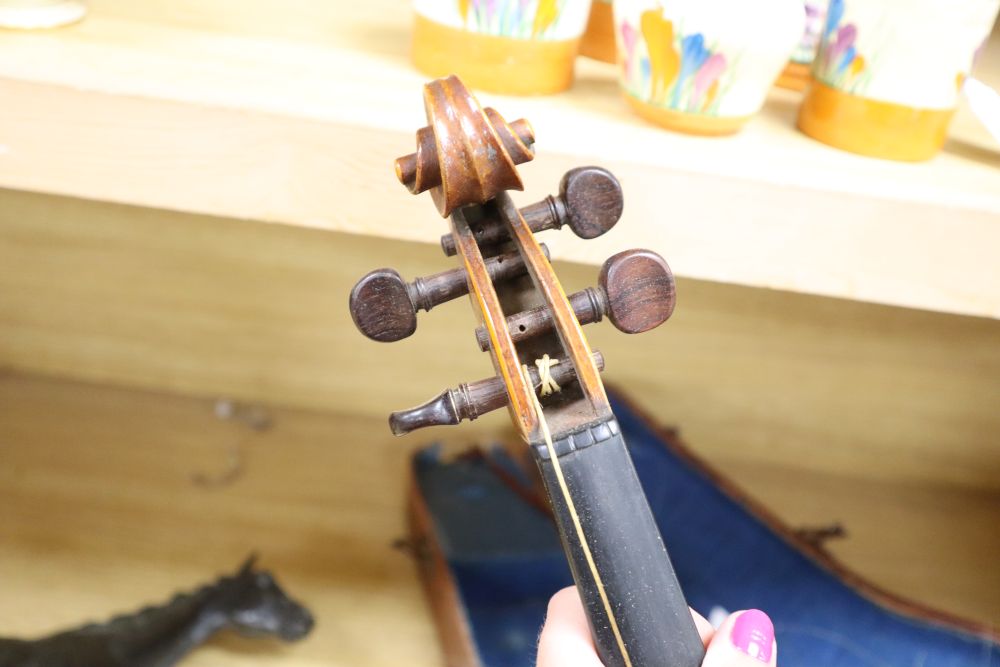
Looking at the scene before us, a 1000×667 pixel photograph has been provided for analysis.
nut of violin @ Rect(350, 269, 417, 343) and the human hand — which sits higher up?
nut of violin @ Rect(350, 269, 417, 343)

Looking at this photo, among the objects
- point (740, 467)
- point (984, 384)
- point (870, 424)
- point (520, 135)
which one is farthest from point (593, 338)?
point (520, 135)

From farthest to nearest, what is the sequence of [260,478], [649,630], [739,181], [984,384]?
[984,384]
[260,478]
[739,181]
[649,630]

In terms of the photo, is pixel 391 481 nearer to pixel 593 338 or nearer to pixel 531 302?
pixel 593 338

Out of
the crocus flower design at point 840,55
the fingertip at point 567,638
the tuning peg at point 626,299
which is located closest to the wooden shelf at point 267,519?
the fingertip at point 567,638

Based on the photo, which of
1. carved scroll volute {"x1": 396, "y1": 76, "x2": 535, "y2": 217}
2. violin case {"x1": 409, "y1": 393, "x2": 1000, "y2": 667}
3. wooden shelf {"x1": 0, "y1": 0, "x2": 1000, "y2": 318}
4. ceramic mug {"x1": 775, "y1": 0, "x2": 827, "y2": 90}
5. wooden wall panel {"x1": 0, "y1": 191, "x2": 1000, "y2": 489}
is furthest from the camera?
wooden wall panel {"x1": 0, "y1": 191, "x2": 1000, "y2": 489}

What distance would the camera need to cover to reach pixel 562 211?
48 centimetres

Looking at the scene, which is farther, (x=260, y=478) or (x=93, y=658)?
(x=260, y=478)

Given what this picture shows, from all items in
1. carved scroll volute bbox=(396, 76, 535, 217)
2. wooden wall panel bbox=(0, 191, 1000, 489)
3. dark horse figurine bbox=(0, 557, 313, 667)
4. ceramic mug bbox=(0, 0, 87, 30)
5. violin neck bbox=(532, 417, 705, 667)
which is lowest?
dark horse figurine bbox=(0, 557, 313, 667)

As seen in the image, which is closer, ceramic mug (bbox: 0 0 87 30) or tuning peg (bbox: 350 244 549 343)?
tuning peg (bbox: 350 244 549 343)

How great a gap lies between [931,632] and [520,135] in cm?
65

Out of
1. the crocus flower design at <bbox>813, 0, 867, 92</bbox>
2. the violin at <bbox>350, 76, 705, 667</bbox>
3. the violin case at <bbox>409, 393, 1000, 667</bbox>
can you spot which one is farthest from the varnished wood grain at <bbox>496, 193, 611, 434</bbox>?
the violin case at <bbox>409, 393, 1000, 667</bbox>

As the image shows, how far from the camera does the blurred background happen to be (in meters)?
0.54

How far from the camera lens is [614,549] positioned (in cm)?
41

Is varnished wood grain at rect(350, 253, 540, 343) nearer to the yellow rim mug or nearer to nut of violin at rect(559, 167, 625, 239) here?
nut of violin at rect(559, 167, 625, 239)
